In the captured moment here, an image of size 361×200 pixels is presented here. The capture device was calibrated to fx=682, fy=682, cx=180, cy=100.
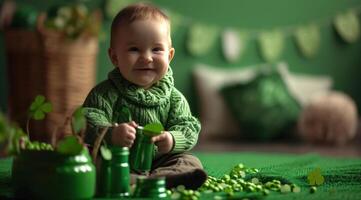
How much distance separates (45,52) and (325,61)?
4.74ft

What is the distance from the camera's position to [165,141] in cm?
142

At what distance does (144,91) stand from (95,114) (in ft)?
0.40

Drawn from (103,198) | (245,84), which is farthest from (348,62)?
(103,198)

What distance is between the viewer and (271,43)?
3410 millimetres

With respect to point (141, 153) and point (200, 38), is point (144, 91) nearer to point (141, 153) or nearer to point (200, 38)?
point (141, 153)

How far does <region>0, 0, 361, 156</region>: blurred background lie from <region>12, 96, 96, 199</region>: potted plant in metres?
1.47

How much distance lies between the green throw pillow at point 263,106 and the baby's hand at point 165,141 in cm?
170

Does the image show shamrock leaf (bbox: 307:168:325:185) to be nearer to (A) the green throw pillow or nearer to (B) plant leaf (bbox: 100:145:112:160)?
(B) plant leaf (bbox: 100:145:112:160)

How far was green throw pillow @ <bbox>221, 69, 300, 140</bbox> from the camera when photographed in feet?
10.2

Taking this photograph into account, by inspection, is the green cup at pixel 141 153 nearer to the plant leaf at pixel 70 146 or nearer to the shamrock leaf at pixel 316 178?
the plant leaf at pixel 70 146

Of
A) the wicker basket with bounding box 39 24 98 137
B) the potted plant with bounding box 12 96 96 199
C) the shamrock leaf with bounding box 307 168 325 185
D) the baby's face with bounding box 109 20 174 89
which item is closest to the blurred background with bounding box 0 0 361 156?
the wicker basket with bounding box 39 24 98 137

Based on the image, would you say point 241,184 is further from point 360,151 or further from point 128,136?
point 360,151

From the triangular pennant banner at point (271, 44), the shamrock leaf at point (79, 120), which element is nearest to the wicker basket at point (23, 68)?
the triangular pennant banner at point (271, 44)

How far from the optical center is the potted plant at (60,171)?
123 cm
